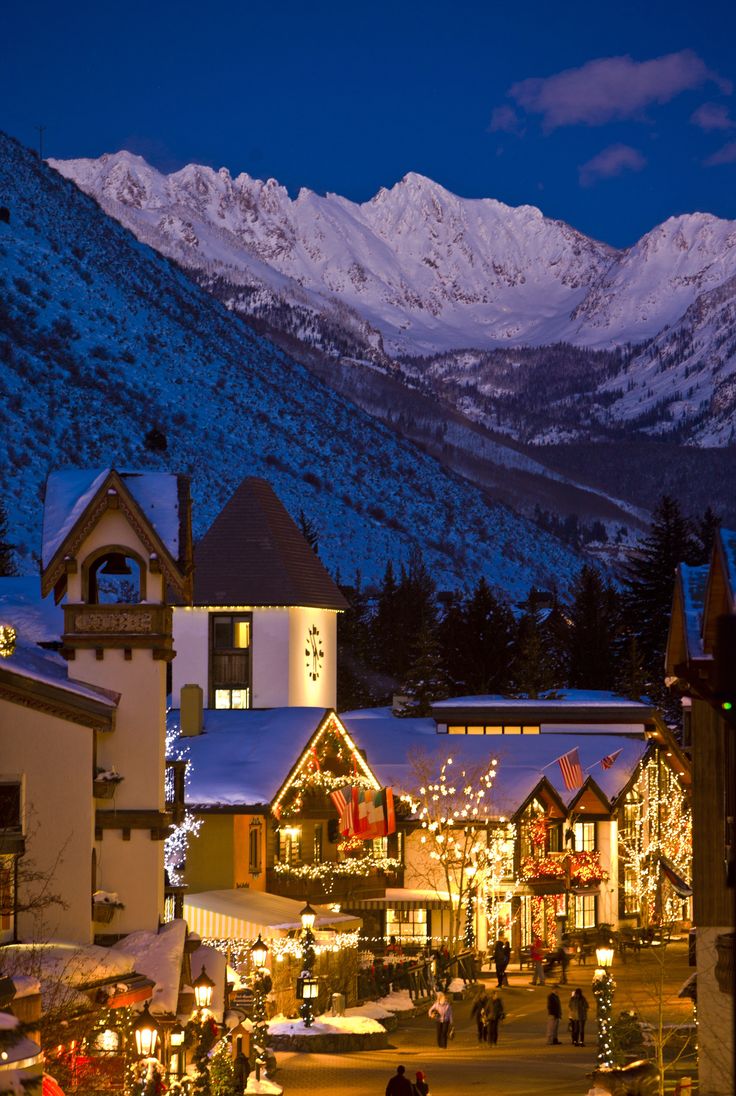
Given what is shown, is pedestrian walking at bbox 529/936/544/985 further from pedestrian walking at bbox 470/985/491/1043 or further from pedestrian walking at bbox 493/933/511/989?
pedestrian walking at bbox 470/985/491/1043

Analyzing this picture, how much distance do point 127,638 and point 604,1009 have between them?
12157 mm

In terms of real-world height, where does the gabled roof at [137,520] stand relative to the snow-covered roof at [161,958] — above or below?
above

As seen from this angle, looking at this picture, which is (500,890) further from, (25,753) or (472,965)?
(25,753)

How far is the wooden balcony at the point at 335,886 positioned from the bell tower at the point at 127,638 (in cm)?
1734

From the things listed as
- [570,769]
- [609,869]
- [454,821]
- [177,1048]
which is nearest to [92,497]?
[177,1048]

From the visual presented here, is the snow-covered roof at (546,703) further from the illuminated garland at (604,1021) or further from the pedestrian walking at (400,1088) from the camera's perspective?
the pedestrian walking at (400,1088)

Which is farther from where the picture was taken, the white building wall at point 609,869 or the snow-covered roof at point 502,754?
the white building wall at point 609,869

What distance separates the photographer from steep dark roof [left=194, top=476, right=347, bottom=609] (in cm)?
7150

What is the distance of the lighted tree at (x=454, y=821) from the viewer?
63.9 m

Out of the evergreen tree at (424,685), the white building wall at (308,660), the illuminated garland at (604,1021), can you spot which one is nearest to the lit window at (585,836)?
the white building wall at (308,660)

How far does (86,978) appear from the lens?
32.7 m

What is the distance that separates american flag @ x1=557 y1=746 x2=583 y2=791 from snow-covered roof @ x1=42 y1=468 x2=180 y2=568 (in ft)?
91.6

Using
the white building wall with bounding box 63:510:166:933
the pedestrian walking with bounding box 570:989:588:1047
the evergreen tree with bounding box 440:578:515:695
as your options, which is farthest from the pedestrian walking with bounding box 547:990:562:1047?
the evergreen tree with bounding box 440:578:515:695

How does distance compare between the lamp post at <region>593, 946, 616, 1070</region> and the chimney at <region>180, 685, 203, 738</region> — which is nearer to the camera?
the lamp post at <region>593, 946, 616, 1070</region>
